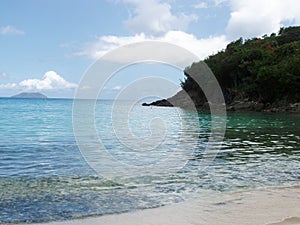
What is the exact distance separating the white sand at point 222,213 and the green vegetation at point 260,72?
65499mm

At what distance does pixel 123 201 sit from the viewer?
899 centimetres

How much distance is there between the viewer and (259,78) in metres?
74.8

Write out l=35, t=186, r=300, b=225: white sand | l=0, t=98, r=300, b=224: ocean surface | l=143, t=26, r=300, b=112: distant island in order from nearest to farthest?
1. l=35, t=186, r=300, b=225: white sand
2. l=0, t=98, r=300, b=224: ocean surface
3. l=143, t=26, r=300, b=112: distant island

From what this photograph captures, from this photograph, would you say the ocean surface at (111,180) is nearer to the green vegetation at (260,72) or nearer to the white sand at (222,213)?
the white sand at (222,213)

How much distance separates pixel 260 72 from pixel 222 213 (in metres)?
70.7

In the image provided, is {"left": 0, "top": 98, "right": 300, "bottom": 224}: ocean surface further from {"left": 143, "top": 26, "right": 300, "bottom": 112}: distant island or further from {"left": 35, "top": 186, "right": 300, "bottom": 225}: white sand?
{"left": 143, "top": 26, "right": 300, "bottom": 112}: distant island

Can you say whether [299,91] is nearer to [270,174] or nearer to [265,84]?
[265,84]

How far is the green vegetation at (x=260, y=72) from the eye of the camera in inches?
2837

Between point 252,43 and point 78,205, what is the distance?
9528 cm

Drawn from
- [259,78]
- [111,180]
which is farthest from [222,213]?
[259,78]

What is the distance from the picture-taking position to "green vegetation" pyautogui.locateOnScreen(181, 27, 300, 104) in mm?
72062

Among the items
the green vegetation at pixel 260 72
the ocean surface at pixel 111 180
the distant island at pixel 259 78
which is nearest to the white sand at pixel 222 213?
the ocean surface at pixel 111 180

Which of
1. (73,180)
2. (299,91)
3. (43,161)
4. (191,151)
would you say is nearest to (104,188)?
(73,180)

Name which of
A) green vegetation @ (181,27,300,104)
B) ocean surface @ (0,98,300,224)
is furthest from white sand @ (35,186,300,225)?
green vegetation @ (181,27,300,104)
